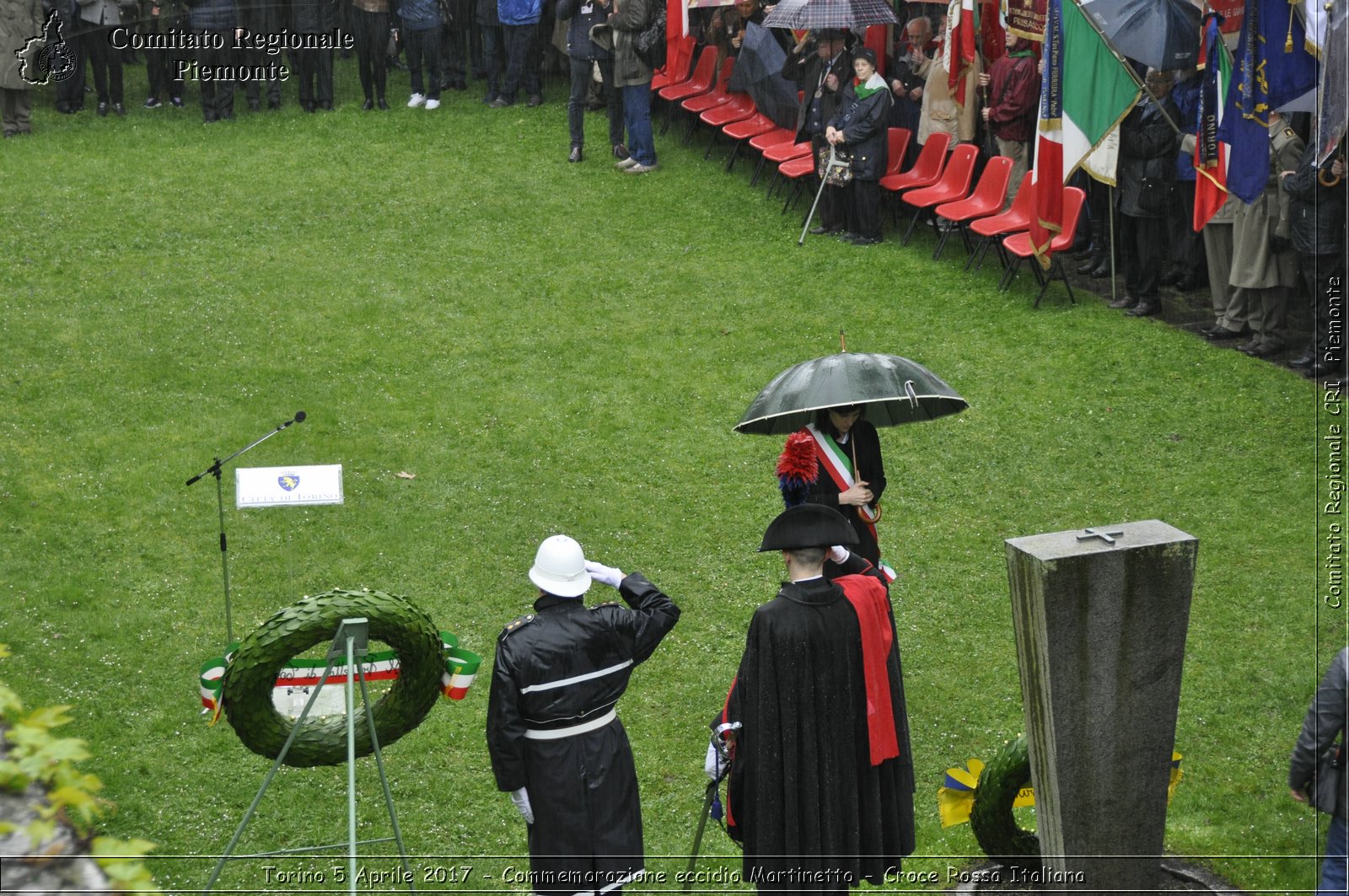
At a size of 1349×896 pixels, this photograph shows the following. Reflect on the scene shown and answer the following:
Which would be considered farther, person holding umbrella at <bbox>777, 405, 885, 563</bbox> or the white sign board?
the white sign board

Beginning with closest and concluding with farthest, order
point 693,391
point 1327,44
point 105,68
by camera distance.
A: point 1327,44 < point 693,391 < point 105,68

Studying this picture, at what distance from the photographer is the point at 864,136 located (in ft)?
48.3

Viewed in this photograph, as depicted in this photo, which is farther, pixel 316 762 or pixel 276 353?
pixel 276 353

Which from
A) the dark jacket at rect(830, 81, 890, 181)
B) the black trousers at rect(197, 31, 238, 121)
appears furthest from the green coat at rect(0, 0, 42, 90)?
the dark jacket at rect(830, 81, 890, 181)

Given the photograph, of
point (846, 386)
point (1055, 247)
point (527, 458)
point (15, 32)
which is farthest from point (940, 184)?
point (15, 32)

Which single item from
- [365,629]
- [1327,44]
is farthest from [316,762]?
[1327,44]

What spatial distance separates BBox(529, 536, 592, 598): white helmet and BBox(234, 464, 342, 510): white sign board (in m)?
2.53

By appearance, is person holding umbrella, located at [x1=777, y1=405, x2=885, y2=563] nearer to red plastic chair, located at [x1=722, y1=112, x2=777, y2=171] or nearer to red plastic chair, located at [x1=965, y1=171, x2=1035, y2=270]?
red plastic chair, located at [x1=965, y1=171, x2=1035, y2=270]

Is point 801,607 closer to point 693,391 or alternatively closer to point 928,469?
point 928,469

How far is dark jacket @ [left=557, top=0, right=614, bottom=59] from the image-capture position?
1747 centimetres

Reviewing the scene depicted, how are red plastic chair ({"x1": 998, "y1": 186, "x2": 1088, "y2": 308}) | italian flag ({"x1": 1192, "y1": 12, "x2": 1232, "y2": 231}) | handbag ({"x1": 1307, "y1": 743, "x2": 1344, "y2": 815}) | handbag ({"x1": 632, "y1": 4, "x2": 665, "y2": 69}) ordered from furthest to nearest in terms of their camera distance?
handbag ({"x1": 632, "y1": 4, "x2": 665, "y2": 69}) → red plastic chair ({"x1": 998, "y1": 186, "x2": 1088, "y2": 308}) → italian flag ({"x1": 1192, "y1": 12, "x2": 1232, "y2": 231}) → handbag ({"x1": 1307, "y1": 743, "x2": 1344, "y2": 815})

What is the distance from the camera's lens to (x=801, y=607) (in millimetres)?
5820

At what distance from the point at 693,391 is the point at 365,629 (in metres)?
6.41

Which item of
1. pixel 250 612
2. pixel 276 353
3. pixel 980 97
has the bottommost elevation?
pixel 250 612
